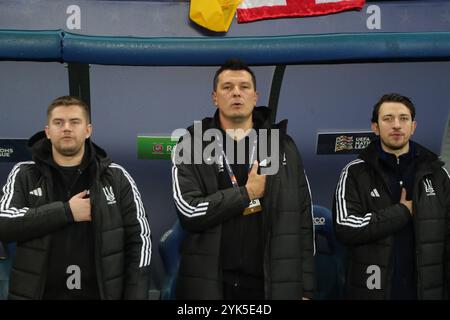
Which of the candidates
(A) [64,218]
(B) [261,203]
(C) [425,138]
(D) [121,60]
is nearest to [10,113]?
(D) [121,60]

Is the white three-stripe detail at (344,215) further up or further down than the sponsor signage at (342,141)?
further down

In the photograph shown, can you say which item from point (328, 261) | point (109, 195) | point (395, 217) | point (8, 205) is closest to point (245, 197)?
point (109, 195)

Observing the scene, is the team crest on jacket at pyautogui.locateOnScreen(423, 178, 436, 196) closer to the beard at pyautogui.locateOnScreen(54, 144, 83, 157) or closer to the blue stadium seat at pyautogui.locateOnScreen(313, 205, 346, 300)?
the blue stadium seat at pyautogui.locateOnScreen(313, 205, 346, 300)

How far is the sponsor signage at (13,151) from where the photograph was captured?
388 centimetres

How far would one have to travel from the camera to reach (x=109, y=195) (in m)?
2.72

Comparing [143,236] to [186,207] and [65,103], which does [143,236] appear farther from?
[65,103]

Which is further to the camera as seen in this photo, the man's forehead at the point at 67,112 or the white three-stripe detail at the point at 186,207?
the man's forehead at the point at 67,112

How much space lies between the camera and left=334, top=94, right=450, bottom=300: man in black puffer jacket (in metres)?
2.80

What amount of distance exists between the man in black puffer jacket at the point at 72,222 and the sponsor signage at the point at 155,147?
1132 millimetres

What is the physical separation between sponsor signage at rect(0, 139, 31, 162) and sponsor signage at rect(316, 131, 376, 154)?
2124 mm


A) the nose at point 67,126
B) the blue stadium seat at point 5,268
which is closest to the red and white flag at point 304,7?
the nose at point 67,126

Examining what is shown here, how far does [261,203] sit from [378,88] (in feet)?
5.66

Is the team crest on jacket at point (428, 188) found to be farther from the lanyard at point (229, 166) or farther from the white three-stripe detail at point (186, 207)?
the white three-stripe detail at point (186, 207)
